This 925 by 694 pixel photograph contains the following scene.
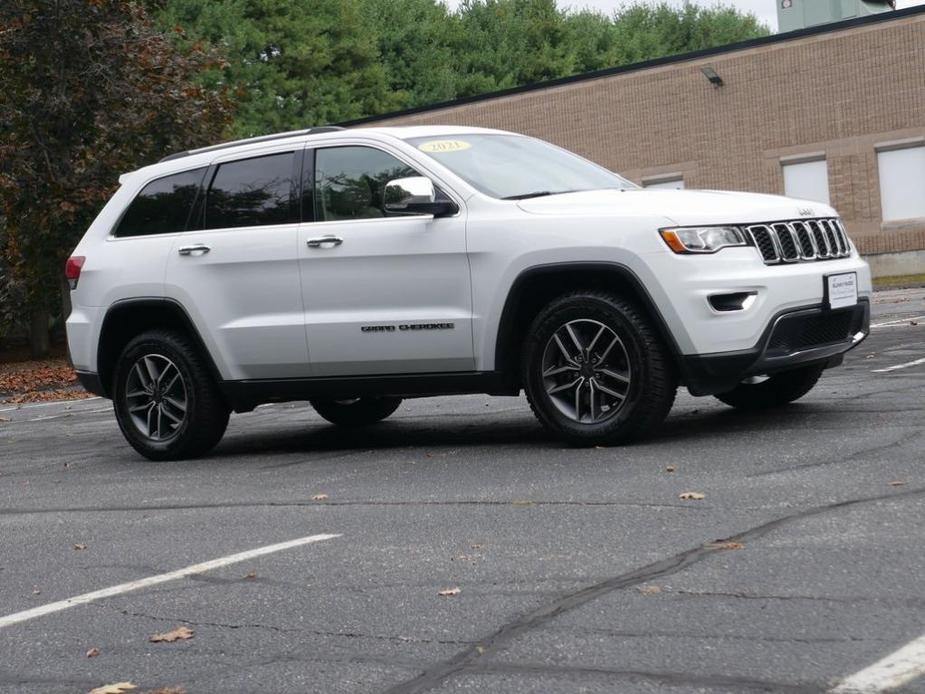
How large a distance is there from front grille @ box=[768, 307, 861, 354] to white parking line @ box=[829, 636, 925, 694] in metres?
3.97

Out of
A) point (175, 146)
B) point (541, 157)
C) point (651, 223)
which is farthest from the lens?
point (175, 146)

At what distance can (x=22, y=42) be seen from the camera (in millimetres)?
23078

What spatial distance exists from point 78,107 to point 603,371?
17.7 m

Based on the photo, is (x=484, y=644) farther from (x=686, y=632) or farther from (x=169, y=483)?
(x=169, y=483)

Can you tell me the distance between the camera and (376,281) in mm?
8594

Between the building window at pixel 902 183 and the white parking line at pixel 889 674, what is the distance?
32742 millimetres

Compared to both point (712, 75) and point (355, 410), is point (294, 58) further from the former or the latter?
point (355, 410)

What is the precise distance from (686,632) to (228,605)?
5.46 feet

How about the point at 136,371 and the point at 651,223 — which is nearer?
the point at 651,223

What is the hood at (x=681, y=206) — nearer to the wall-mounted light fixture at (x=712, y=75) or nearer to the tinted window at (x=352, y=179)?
the tinted window at (x=352, y=179)

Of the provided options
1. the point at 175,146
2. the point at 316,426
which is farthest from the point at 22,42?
the point at 316,426

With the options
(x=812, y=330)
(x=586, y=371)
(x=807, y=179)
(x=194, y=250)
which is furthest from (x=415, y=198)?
(x=807, y=179)

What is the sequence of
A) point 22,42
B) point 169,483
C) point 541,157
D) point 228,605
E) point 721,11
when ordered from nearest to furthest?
point 228,605, point 169,483, point 541,157, point 22,42, point 721,11

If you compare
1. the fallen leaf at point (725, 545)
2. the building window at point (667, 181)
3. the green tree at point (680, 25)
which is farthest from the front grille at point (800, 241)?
the green tree at point (680, 25)
